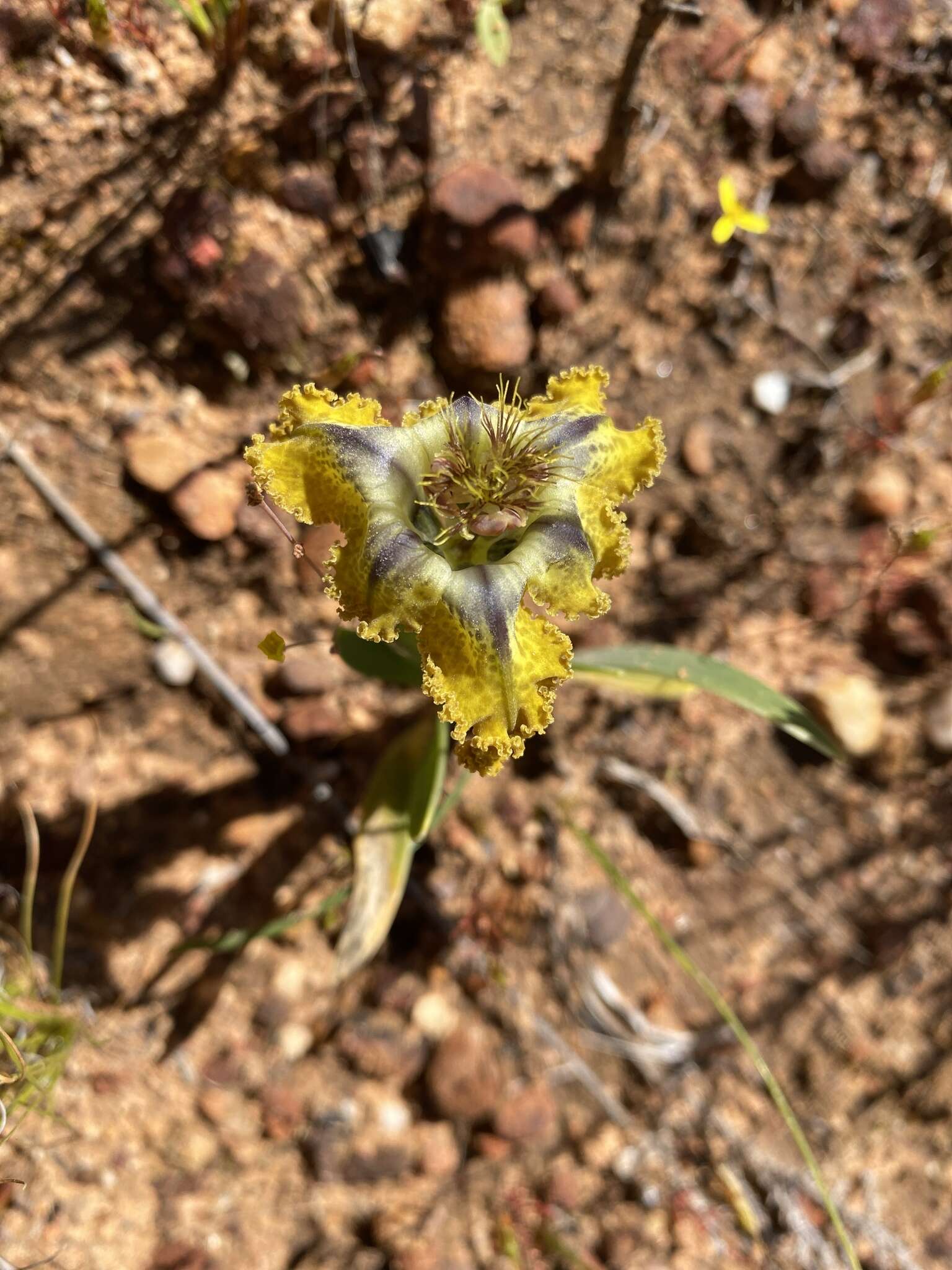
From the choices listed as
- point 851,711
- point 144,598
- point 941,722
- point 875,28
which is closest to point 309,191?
point 144,598

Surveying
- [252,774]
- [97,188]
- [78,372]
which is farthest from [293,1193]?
[97,188]

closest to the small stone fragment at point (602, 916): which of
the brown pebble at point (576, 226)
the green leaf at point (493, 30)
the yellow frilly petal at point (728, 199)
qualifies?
the brown pebble at point (576, 226)

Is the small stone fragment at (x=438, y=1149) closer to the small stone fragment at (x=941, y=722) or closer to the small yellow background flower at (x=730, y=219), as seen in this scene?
the small stone fragment at (x=941, y=722)

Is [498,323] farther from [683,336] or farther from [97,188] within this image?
[97,188]

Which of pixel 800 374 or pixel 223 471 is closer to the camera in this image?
pixel 223 471

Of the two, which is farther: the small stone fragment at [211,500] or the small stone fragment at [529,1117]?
the small stone fragment at [529,1117]

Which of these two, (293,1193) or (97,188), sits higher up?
(97,188)
